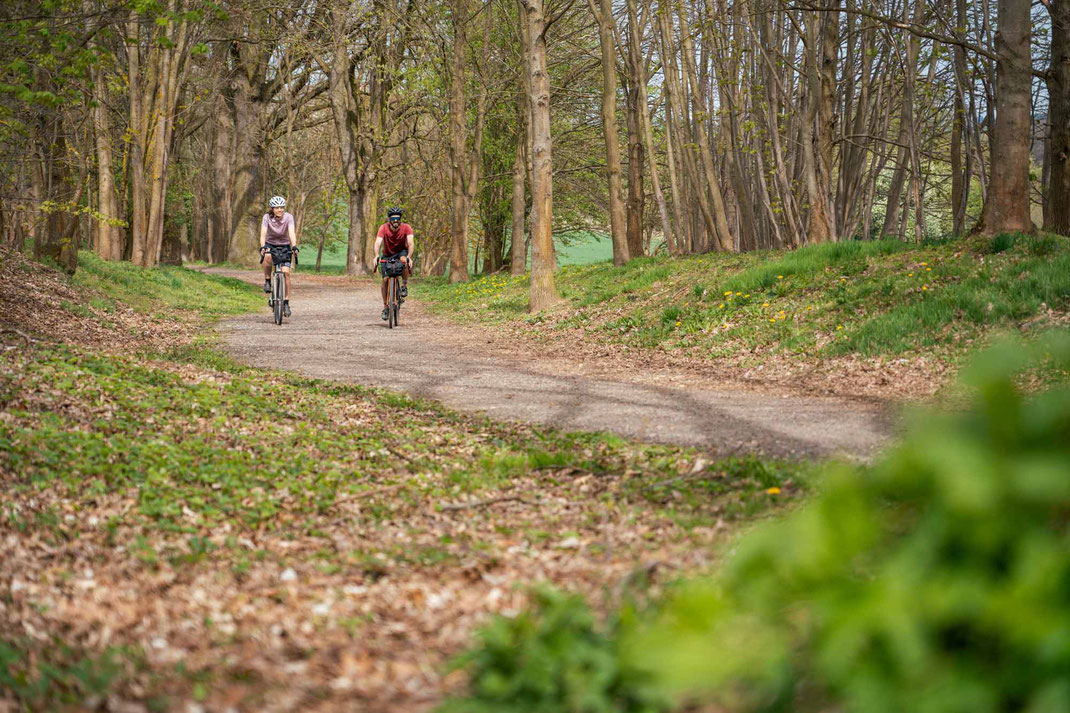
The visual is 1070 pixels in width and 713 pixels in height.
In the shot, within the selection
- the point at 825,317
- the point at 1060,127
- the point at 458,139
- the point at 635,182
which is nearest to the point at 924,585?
the point at 825,317

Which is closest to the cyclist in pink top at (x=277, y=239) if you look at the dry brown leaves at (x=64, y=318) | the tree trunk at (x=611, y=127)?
the dry brown leaves at (x=64, y=318)

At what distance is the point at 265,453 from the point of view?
20.4ft

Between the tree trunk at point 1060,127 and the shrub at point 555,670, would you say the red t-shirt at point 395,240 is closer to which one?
the tree trunk at point 1060,127

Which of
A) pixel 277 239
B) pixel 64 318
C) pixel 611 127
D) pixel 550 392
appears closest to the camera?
pixel 550 392

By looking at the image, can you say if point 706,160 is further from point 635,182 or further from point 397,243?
point 397,243

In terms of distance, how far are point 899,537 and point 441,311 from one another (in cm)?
1826

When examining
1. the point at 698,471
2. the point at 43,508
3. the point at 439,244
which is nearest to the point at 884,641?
the point at 698,471

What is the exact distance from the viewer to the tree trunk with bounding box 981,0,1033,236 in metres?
11.0

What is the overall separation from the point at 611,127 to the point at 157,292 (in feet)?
36.7

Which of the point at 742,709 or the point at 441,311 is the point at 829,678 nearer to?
the point at 742,709

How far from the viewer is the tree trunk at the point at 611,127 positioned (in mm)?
20109

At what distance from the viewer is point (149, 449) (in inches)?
232

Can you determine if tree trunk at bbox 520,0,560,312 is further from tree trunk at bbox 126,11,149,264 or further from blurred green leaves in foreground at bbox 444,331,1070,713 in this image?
blurred green leaves in foreground at bbox 444,331,1070,713

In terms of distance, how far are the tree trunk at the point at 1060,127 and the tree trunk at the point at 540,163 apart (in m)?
8.22
